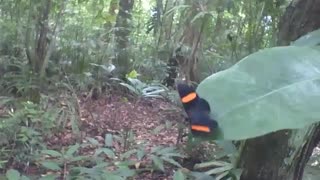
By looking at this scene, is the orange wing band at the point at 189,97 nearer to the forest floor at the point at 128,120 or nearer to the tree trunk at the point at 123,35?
the forest floor at the point at 128,120

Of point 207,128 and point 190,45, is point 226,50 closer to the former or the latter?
point 190,45

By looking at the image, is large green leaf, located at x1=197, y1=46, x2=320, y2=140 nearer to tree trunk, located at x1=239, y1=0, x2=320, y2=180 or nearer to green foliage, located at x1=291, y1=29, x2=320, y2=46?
green foliage, located at x1=291, y1=29, x2=320, y2=46

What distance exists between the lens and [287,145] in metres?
1.70

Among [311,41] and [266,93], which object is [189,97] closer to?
[266,93]

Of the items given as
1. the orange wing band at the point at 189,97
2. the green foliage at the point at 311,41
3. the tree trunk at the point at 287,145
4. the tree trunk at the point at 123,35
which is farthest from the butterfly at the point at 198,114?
the tree trunk at the point at 123,35

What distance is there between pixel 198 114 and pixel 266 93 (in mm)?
90

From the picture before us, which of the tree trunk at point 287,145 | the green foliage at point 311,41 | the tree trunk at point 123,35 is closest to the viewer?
the green foliage at point 311,41

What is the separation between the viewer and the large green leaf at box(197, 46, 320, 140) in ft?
2.03

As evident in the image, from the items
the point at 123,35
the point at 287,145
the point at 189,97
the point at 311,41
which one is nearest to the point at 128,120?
the point at 123,35

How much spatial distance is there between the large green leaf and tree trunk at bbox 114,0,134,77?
429 cm

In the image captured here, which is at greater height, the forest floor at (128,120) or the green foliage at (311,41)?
the green foliage at (311,41)

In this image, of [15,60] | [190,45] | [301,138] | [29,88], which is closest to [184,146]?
[29,88]

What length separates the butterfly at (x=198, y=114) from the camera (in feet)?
2.07

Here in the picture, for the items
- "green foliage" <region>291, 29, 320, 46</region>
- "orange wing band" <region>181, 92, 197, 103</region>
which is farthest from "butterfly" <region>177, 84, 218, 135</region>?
"green foliage" <region>291, 29, 320, 46</region>
